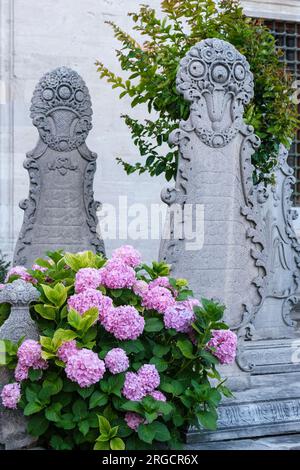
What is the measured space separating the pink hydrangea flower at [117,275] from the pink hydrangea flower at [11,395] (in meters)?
0.59

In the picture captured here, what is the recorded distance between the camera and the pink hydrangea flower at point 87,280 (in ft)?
11.6

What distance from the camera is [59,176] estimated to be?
719 cm

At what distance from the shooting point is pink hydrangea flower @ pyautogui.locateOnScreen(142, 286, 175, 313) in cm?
361

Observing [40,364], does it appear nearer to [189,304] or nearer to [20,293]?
[20,293]

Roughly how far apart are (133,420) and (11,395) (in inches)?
20.2

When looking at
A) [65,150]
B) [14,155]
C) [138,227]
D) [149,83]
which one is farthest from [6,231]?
[149,83]

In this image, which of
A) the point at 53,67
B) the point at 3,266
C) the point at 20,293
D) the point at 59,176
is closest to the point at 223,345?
the point at 20,293

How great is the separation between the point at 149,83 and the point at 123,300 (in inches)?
123

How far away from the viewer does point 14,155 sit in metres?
10.2

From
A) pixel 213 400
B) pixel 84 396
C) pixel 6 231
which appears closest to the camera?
pixel 84 396

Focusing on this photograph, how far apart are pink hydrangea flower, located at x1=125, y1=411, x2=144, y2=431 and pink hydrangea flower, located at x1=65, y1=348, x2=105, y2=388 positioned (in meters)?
0.24

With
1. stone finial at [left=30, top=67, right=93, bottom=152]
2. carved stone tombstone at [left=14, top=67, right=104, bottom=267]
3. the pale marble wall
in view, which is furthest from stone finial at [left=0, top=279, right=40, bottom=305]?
the pale marble wall

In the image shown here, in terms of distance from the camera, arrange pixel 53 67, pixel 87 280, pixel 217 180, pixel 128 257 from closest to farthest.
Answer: pixel 87 280 < pixel 128 257 < pixel 217 180 < pixel 53 67

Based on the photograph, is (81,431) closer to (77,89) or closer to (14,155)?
(77,89)
